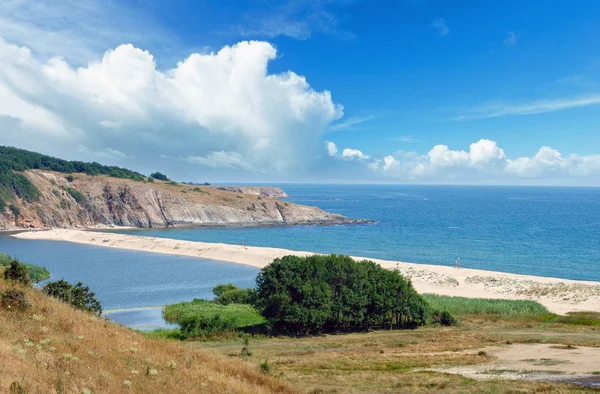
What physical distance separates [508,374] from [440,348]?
9.14 meters

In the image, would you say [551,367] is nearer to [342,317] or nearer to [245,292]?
[342,317]

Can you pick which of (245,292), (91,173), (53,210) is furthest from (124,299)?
(91,173)

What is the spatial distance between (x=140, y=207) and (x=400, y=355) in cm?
15314

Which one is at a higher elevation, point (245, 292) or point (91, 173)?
point (91, 173)

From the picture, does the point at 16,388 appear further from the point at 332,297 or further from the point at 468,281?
the point at 468,281

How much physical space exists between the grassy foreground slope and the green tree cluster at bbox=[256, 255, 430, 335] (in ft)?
72.9

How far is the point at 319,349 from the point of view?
119 ft

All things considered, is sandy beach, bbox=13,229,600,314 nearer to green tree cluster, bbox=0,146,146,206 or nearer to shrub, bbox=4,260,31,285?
shrub, bbox=4,260,31,285

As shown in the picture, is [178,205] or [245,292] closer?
→ [245,292]

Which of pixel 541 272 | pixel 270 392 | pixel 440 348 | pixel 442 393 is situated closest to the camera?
pixel 270 392

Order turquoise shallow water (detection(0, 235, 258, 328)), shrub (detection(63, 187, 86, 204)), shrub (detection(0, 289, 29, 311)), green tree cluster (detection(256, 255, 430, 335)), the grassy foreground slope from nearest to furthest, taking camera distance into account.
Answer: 1. the grassy foreground slope
2. shrub (detection(0, 289, 29, 311))
3. green tree cluster (detection(256, 255, 430, 335))
4. turquoise shallow water (detection(0, 235, 258, 328))
5. shrub (detection(63, 187, 86, 204))

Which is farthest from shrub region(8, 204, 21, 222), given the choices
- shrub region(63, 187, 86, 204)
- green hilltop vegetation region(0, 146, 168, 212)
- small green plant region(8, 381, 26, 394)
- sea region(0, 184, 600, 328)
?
small green plant region(8, 381, 26, 394)

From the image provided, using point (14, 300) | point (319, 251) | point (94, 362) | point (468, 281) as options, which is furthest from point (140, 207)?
point (94, 362)

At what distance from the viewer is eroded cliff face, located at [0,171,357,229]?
523 feet
